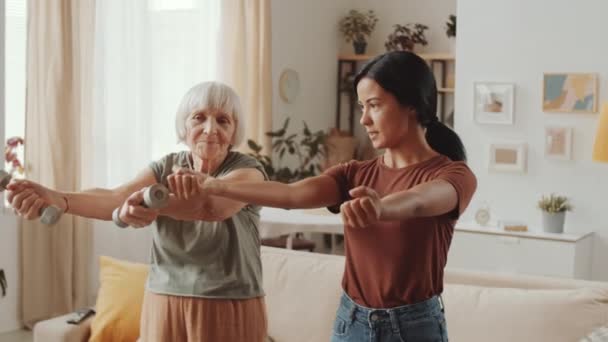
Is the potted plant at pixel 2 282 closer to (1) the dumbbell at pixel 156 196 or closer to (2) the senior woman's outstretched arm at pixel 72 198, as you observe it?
(2) the senior woman's outstretched arm at pixel 72 198

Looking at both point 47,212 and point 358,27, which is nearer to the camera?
point 47,212

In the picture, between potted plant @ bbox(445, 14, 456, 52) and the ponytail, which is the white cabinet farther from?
the ponytail

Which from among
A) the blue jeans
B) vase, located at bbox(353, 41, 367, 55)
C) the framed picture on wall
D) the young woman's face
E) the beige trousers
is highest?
vase, located at bbox(353, 41, 367, 55)

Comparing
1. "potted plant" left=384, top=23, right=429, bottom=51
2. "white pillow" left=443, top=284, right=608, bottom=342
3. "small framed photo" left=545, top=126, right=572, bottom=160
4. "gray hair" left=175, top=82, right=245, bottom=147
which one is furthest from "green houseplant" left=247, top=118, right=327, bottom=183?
"gray hair" left=175, top=82, right=245, bottom=147

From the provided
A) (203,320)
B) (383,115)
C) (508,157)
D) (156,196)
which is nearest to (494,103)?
(508,157)

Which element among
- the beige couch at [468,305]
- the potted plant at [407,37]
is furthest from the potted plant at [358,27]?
the beige couch at [468,305]

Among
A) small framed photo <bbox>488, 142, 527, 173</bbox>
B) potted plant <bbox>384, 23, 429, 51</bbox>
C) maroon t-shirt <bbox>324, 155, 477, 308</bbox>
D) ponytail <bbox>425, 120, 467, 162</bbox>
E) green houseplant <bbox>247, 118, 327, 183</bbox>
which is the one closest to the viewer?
maroon t-shirt <bbox>324, 155, 477, 308</bbox>

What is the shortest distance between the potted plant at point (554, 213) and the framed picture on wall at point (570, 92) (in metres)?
0.58

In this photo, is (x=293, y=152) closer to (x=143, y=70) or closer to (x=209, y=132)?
(x=143, y=70)

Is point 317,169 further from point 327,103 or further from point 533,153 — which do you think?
point 533,153

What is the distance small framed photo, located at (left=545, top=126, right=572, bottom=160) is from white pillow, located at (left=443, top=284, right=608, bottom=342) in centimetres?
314

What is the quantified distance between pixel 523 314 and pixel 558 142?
3302 millimetres

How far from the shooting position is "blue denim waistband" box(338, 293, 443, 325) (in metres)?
1.61

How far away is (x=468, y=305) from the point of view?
2.79 metres
